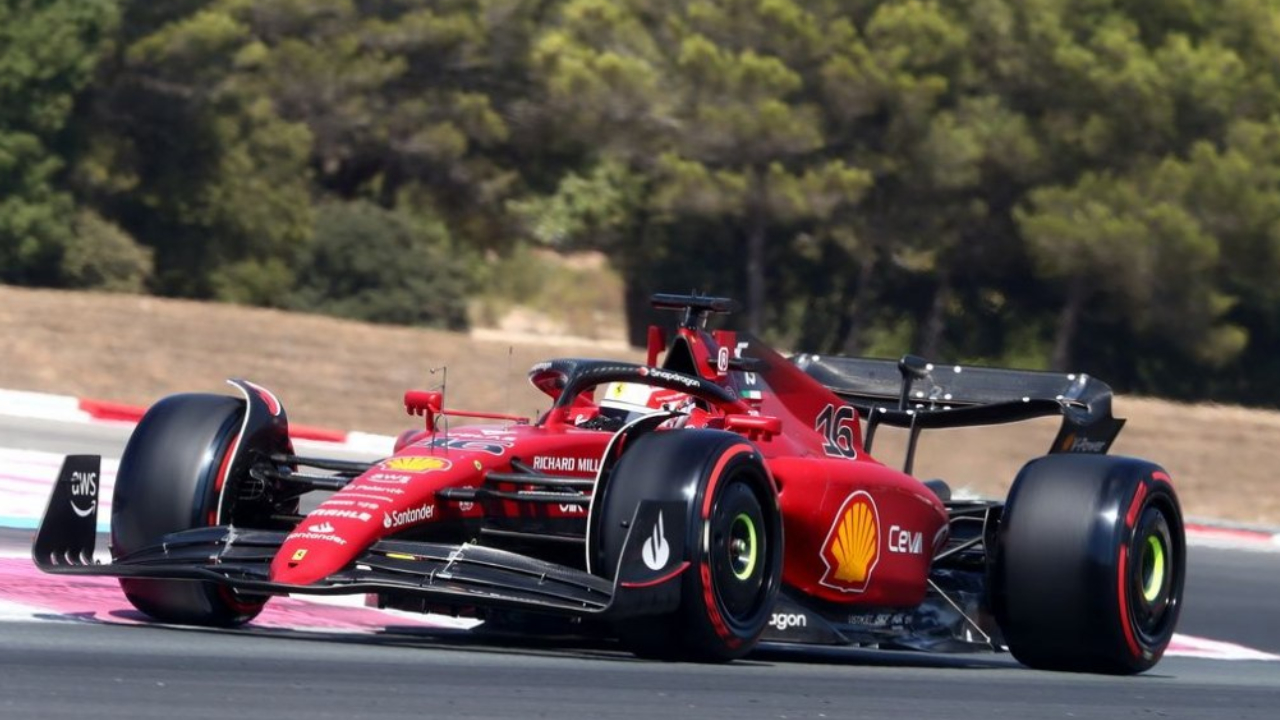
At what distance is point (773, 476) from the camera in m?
8.38

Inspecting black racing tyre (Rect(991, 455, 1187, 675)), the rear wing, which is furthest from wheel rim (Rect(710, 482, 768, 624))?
the rear wing

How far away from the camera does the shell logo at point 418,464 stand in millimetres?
7641

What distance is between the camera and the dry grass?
24531 mm

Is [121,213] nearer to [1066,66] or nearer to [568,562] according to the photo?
[1066,66]

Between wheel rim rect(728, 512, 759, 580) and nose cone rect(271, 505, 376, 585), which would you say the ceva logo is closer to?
wheel rim rect(728, 512, 759, 580)

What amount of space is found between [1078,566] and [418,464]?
9.31 feet

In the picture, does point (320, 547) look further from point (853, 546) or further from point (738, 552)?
point (853, 546)

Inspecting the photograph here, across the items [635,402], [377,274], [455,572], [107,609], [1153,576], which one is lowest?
[107,609]

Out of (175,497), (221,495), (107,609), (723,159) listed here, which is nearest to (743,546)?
(221,495)

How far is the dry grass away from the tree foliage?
357cm

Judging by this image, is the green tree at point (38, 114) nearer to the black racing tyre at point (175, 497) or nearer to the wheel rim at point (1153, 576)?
the black racing tyre at point (175, 497)

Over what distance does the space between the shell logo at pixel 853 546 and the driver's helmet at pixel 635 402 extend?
804 millimetres

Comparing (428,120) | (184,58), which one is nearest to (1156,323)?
(428,120)

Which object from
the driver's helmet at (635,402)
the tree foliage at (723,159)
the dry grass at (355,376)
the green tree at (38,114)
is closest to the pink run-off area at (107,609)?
the driver's helmet at (635,402)
